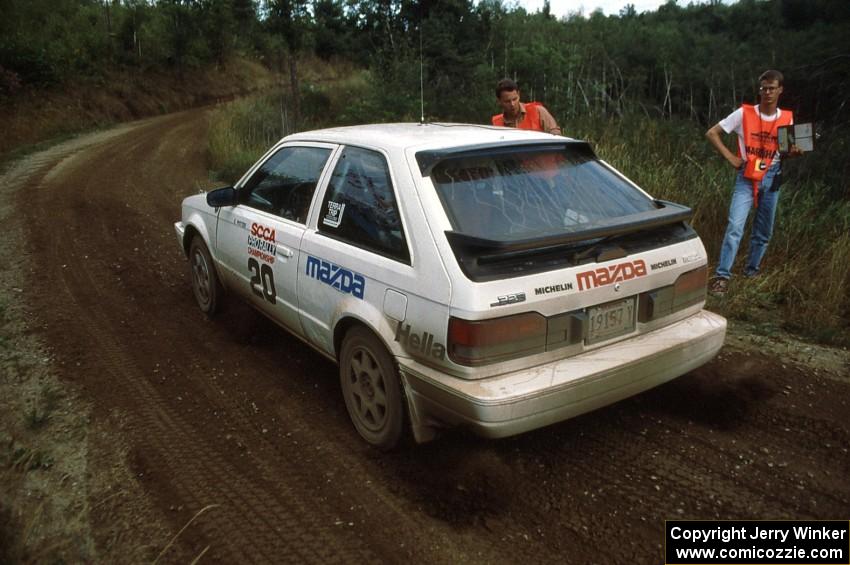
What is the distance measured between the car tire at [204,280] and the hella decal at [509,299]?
10.4 feet

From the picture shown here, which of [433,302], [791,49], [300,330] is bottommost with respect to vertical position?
[300,330]

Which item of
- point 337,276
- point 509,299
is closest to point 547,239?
point 509,299

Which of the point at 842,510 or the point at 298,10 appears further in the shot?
the point at 298,10

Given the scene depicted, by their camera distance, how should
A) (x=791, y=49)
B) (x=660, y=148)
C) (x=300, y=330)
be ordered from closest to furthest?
(x=300, y=330)
(x=660, y=148)
(x=791, y=49)

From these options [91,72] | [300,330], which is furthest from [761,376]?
[91,72]

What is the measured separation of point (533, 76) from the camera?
64.2 ft

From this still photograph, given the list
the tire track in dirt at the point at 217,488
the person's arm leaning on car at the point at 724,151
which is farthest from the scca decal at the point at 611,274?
the person's arm leaning on car at the point at 724,151

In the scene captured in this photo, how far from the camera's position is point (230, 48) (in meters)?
32.4

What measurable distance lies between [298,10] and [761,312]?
463 inches

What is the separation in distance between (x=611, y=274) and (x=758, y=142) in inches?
131

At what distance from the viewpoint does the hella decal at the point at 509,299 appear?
2.81 metres

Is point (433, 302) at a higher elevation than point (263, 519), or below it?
higher

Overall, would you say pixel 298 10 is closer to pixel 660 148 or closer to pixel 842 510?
pixel 660 148

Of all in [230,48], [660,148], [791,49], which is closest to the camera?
[660,148]
